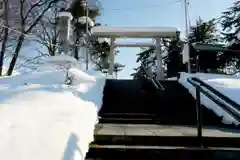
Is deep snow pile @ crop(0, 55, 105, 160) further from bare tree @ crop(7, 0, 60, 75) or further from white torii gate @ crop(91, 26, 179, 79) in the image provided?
bare tree @ crop(7, 0, 60, 75)

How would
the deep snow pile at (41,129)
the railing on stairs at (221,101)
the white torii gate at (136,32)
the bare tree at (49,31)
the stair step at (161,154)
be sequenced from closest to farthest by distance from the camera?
the deep snow pile at (41,129), the railing on stairs at (221,101), the stair step at (161,154), the white torii gate at (136,32), the bare tree at (49,31)

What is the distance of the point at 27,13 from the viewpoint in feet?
76.3

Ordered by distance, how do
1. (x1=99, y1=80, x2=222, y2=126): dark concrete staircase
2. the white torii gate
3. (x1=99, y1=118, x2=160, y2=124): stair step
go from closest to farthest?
1. (x1=99, y1=118, x2=160, y2=124): stair step
2. (x1=99, y1=80, x2=222, y2=126): dark concrete staircase
3. the white torii gate

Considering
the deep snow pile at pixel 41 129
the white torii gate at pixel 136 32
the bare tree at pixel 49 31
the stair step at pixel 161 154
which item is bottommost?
the stair step at pixel 161 154

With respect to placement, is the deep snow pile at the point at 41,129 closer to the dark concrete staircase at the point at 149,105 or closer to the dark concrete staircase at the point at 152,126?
the dark concrete staircase at the point at 152,126

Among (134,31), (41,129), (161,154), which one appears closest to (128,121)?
(161,154)

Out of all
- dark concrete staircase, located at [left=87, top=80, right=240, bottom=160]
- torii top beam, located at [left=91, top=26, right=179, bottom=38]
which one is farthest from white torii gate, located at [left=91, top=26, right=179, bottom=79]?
dark concrete staircase, located at [left=87, top=80, right=240, bottom=160]

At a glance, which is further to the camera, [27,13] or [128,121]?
[27,13]

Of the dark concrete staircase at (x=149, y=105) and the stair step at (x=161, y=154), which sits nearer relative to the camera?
the stair step at (x=161, y=154)

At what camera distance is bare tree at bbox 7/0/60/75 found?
22125 mm

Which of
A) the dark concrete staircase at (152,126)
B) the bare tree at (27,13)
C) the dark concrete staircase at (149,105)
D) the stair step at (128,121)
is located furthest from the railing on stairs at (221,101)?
the bare tree at (27,13)

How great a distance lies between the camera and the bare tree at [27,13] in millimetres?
22125

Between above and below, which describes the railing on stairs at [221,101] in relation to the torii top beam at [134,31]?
below

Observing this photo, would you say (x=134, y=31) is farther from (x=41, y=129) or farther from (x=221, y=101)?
(x=41, y=129)
